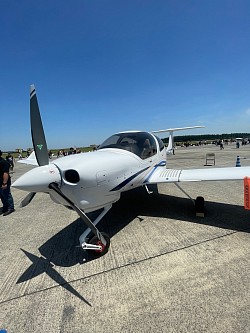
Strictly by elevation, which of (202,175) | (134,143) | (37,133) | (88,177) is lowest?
(202,175)

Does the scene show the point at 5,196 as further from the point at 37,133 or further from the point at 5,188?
the point at 37,133

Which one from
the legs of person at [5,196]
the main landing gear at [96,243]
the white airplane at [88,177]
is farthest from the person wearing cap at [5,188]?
the main landing gear at [96,243]

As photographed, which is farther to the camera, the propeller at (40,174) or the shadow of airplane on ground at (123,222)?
the shadow of airplane on ground at (123,222)

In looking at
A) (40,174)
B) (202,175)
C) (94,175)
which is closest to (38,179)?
(40,174)

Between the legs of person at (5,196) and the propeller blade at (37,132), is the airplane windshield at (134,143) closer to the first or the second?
the propeller blade at (37,132)

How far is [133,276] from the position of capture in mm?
3096

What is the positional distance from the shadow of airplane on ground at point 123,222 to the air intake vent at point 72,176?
135 centimetres

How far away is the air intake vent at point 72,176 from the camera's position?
321 centimetres

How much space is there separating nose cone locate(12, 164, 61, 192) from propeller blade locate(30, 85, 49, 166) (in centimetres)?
50

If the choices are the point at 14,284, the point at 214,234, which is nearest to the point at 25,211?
the point at 14,284

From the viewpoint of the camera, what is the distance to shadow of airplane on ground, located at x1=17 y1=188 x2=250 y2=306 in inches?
139

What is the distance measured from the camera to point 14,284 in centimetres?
311

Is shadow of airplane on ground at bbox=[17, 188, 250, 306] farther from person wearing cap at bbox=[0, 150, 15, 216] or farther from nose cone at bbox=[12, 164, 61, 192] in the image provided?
person wearing cap at bbox=[0, 150, 15, 216]

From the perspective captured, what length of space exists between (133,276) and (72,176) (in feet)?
5.84
